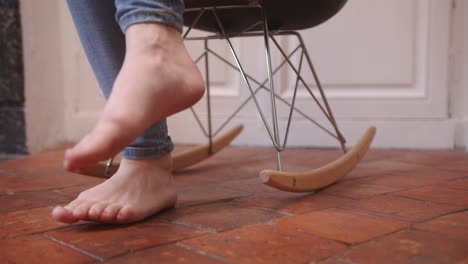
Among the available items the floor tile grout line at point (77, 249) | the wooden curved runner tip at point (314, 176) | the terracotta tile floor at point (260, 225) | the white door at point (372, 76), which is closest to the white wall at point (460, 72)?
the white door at point (372, 76)

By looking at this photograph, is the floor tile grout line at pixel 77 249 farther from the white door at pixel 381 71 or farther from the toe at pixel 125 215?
the white door at pixel 381 71

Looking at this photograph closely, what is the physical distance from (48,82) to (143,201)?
132cm

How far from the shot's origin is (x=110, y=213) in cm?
72

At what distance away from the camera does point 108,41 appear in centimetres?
81

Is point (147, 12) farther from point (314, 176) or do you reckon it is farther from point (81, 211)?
point (314, 176)

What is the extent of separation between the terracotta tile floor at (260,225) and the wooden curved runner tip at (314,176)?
3cm

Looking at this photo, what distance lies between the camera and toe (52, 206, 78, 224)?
2.27 ft

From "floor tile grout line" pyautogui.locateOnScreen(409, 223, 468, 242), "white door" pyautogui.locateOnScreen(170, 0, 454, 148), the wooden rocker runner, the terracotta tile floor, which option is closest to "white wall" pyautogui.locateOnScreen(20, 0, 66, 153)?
the terracotta tile floor

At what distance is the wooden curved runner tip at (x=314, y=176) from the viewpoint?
82 centimetres

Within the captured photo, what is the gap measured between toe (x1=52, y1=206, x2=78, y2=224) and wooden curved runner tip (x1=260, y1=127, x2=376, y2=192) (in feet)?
1.01

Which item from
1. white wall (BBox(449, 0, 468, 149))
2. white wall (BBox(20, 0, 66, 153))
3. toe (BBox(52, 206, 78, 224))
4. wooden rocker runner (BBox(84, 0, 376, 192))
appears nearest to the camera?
toe (BBox(52, 206, 78, 224))

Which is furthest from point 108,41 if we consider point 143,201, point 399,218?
point 399,218

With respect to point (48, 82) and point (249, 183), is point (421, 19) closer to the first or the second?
point (249, 183)

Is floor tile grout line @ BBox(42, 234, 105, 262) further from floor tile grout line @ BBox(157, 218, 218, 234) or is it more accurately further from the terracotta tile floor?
floor tile grout line @ BBox(157, 218, 218, 234)
